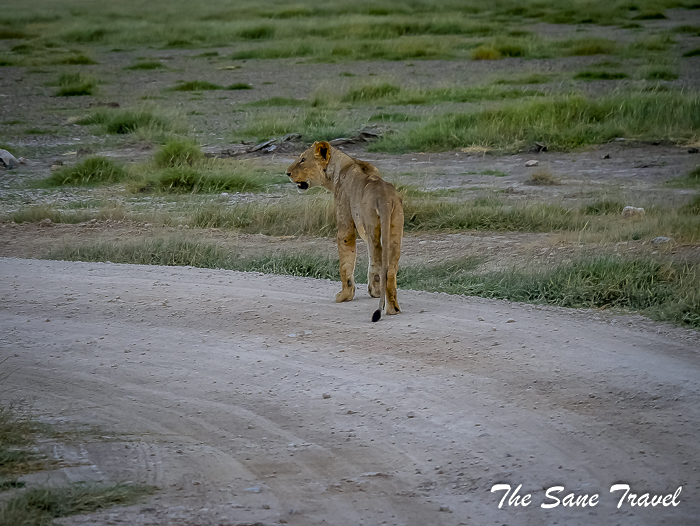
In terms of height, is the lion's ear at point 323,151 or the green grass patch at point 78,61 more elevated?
the lion's ear at point 323,151

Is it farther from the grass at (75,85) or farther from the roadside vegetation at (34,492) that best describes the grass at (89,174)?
the grass at (75,85)

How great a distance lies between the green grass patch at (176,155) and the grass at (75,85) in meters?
10.7

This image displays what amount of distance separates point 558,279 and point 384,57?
80.9 ft

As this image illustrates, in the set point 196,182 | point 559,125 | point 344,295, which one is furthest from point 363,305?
point 559,125

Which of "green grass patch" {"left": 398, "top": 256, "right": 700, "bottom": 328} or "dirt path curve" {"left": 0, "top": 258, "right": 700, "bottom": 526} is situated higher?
"dirt path curve" {"left": 0, "top": 258, "right": 700, "bottom": 526}

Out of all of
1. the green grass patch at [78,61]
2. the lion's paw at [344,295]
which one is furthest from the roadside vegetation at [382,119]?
the lion's paw at [344,295]

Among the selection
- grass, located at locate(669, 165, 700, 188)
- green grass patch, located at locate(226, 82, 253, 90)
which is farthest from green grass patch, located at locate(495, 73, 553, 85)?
grass, located at locate(669, 165, 700, 188)

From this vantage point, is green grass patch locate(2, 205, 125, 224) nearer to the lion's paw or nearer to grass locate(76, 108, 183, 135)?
the lion's paw

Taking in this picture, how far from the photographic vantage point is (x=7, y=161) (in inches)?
597

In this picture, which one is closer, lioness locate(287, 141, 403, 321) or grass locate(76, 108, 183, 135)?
lioness locate(287, 141, 403, 321)

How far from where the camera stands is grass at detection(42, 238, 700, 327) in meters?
6.86

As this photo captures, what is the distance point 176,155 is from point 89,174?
1371 millimetres

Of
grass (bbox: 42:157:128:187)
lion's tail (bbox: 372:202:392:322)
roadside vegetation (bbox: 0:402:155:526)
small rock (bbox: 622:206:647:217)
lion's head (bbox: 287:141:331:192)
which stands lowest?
grass (bbox: 42:157:128:187)

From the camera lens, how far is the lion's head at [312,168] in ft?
22.9
